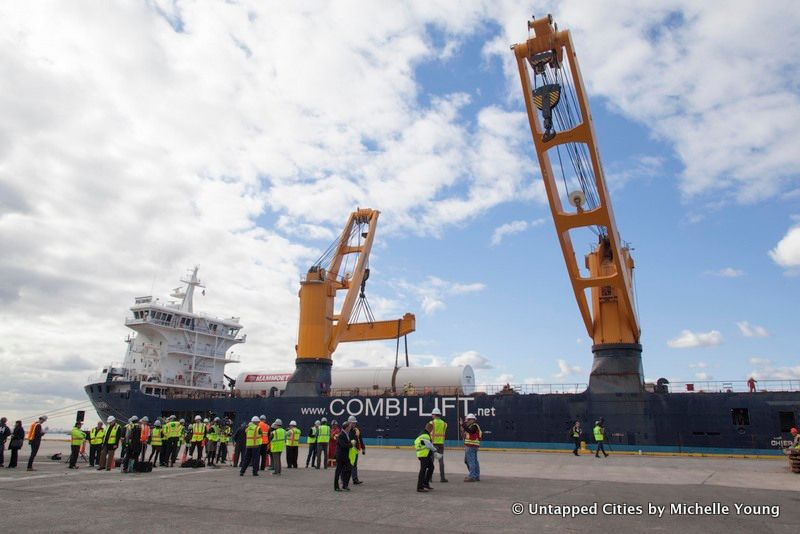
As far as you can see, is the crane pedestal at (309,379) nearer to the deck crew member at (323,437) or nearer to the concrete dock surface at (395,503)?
the deck crew member at (323,437)

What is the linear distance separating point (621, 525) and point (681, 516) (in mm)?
1430

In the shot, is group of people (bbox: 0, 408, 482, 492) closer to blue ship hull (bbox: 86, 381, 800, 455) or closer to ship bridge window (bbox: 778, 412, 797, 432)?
blue ship hull (bbox: 86, 381, 800, 455)

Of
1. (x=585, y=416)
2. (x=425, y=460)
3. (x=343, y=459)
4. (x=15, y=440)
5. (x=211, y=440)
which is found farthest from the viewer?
(x=585, y=416)

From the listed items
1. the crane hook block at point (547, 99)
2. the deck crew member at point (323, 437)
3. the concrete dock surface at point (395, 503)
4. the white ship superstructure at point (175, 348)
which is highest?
the crane hook block at point (547, 99)

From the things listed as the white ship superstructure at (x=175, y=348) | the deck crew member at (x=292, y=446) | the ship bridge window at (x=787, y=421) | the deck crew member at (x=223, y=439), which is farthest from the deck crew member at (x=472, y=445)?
the white ship superstructure at (x=175, y=348)

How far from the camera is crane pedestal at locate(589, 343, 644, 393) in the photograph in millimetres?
25406

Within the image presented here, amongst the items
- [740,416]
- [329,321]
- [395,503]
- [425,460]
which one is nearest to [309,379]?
[329,321]

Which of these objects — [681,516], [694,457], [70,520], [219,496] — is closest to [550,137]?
[694,457]

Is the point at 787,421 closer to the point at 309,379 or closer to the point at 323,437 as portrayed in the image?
the point at 323,437

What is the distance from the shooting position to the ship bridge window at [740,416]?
2309 cm

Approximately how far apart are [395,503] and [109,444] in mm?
Answer: 10174

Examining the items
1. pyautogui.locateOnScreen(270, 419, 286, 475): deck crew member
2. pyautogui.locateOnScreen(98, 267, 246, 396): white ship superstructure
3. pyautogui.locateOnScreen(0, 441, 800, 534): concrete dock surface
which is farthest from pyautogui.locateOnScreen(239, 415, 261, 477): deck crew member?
pyautogui.locateOnScreen(98, 267, 246, 396): white ship superstructure

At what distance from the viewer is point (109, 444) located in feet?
49.1

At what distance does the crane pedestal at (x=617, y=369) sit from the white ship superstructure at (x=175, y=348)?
2983 centimetres
